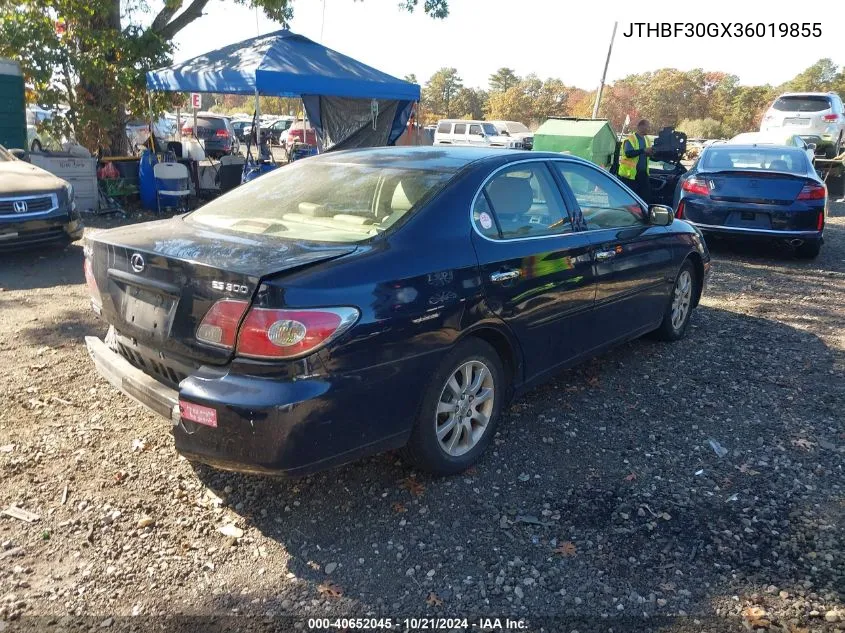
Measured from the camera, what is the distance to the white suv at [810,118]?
17219 mm

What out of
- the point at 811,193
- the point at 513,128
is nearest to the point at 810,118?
the point at 811,193

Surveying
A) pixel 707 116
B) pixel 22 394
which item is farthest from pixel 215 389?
pixel 707 116

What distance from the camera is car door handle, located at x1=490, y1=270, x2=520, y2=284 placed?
3474mm

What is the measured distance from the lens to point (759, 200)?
28.0ft

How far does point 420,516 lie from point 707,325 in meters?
4.08

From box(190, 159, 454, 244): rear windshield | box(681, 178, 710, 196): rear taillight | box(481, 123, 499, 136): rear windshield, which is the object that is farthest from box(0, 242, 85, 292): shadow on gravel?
box(481, 123, 499, 136): rear windshield

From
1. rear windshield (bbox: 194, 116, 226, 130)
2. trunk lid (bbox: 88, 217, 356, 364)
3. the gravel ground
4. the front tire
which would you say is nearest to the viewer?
the gravel ground

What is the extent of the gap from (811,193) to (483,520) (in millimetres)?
7209

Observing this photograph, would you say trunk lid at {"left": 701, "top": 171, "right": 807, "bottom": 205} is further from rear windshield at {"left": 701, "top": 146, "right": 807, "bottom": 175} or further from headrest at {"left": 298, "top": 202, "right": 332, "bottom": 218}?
headrest at {"left": 298, "top": 202, "right": 332, "bottom": 218}

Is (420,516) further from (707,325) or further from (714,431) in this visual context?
(707,325)

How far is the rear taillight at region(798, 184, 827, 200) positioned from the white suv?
961 cm

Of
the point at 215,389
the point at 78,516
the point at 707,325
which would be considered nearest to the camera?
the point at 215,389

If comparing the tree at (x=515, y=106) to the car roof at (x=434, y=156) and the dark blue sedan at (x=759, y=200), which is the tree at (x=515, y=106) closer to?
the dark blue sedan at (x=759, y=200)

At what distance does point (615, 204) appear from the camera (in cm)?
477
